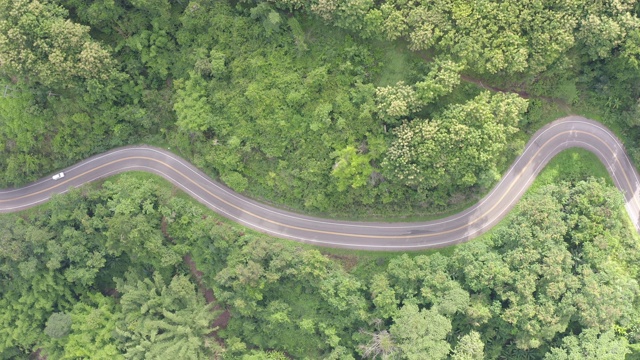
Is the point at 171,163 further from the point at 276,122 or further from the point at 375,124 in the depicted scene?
the point at 375,124

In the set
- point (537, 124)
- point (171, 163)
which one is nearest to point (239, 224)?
point (171, 163)

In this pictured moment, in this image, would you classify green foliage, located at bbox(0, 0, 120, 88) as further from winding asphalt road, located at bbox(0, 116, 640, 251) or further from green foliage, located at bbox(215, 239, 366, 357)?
green foliage, located at bbox(215, 239, 366, 357)

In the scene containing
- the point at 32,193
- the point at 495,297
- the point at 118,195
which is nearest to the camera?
the point at 495,297

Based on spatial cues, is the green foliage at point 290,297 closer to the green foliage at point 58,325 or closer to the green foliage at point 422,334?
the green foliage at point 422,334

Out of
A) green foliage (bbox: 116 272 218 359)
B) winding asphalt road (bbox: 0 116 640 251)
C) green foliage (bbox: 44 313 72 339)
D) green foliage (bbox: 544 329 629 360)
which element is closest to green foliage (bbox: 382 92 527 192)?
winding asphalt road (bbox: 0 116 640 251)

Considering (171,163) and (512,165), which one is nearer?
(512,165)


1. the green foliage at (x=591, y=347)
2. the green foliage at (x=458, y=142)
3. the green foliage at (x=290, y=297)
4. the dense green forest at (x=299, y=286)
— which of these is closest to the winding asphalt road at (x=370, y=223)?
the dense green forest at (x=299, y=286)

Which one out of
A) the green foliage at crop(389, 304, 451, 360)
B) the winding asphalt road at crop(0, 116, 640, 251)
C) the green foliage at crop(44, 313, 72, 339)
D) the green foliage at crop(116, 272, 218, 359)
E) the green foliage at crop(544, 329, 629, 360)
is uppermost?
the winding asphalt road at crop(0, 116, 640, 251)

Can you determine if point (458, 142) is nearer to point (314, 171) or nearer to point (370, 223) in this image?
point (370, 223)
